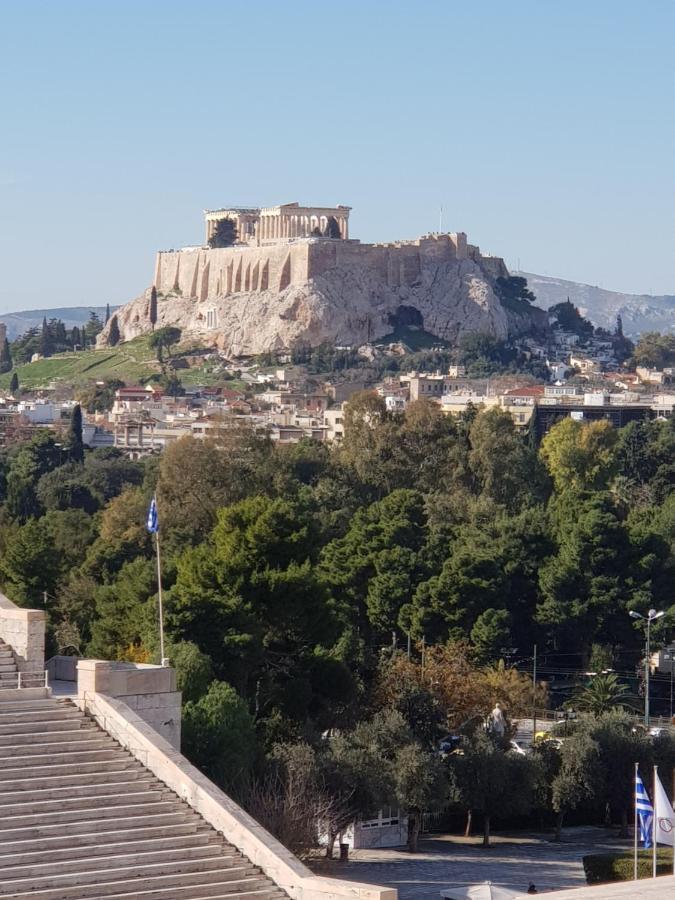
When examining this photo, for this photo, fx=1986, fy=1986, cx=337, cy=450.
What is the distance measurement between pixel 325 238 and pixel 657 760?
132 m

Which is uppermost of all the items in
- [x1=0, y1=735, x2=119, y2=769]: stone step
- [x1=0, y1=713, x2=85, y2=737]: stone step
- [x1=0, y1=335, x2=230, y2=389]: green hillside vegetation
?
[x1=0, y1=335, x2=230, y2=389]: green hillside vegetation

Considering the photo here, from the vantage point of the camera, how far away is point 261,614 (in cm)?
3139

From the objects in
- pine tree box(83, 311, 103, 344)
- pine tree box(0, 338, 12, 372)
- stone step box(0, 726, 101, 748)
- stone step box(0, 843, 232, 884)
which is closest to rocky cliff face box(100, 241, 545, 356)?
pine tree box(83, 311, 103, 344)

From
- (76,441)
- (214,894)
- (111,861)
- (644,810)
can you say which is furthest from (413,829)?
(76,441)

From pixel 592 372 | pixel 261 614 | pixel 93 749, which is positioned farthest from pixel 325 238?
pixel 93 749

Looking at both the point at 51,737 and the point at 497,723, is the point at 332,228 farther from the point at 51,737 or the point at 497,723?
the point at 51,737

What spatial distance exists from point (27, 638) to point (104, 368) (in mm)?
138396

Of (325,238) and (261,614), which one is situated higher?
(325,238)

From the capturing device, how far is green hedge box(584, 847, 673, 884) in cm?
2600

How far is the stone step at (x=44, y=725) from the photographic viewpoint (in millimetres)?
20141

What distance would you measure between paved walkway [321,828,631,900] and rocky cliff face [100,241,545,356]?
407ft

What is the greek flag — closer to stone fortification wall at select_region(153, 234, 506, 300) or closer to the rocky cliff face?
the rocky cliff face

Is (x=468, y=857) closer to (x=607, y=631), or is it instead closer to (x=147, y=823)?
(x=147, y=823)

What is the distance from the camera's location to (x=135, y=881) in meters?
18.1
